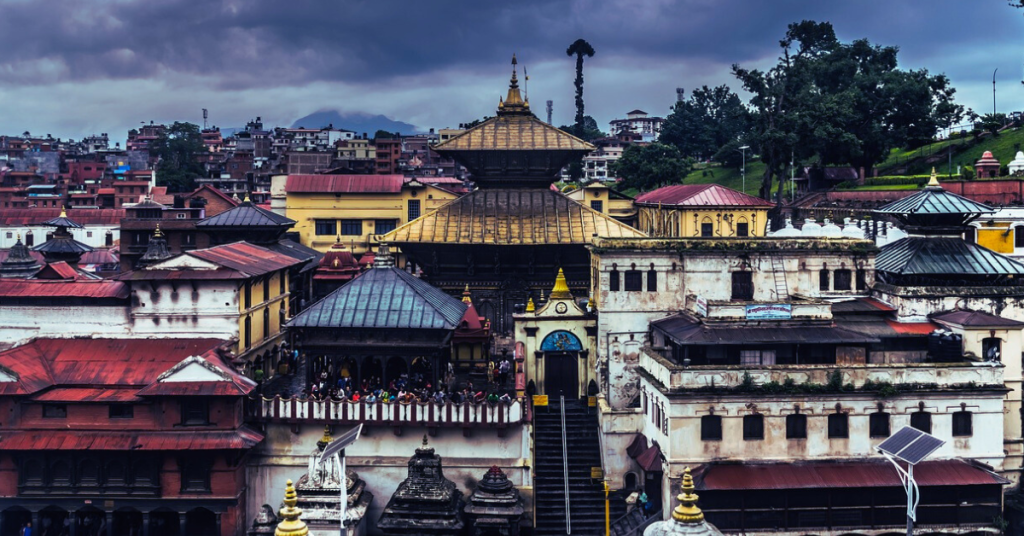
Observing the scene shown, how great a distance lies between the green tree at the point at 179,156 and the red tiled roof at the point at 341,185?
6002cm

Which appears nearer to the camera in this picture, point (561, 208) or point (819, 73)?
point (561, 208)

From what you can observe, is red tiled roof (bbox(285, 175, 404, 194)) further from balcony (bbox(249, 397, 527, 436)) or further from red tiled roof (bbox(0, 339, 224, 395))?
balcony (bbox(249, 397, 527, 436))

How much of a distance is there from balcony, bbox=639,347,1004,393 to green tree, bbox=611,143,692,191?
224 feet

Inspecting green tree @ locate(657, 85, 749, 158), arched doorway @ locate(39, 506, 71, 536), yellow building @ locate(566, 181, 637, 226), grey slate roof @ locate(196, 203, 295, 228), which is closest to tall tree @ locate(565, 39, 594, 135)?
green tree @ locate(657, 85, 749, 158)

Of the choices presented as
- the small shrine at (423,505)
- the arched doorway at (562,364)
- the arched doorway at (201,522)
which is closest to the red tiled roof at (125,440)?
the arched doorway at (201,522)

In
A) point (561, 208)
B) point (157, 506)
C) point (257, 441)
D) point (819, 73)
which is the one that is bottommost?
point (157, 506)

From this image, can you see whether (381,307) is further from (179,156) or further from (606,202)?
(179,156)

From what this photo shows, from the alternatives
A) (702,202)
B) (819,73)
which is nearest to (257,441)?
(702,202)

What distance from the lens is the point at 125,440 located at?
135 feet

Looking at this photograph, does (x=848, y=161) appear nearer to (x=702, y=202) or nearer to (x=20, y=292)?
(x=702, y=202)

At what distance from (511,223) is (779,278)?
665 inches

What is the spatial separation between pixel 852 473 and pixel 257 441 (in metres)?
23.4

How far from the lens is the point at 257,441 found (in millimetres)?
42000

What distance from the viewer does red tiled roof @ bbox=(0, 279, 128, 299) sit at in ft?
153
